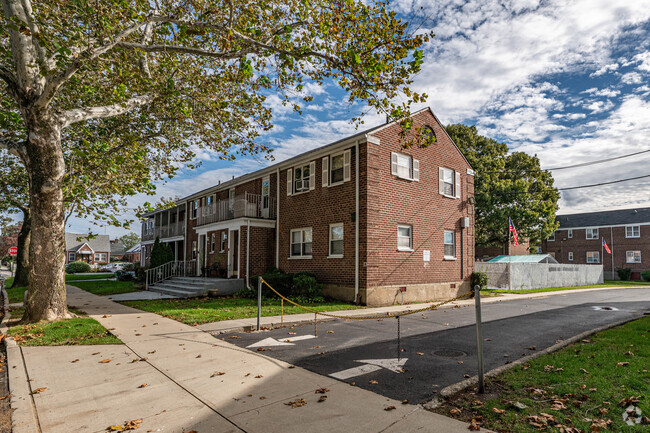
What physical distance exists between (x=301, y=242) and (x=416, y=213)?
18.0 ft

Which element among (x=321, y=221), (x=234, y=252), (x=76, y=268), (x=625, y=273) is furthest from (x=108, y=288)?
(x=625, y=273)

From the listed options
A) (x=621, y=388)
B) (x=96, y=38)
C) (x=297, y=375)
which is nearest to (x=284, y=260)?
(x=96, y=38)

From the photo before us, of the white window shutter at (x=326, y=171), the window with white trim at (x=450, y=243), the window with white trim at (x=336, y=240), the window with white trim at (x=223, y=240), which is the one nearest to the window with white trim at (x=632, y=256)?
the window with white trim at (x=450, y=243)

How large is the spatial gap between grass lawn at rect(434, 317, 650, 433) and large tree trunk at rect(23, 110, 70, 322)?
10.2m

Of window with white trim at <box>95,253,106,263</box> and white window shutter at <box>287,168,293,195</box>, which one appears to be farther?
window with white trim at <box>95,253,106,263</box>

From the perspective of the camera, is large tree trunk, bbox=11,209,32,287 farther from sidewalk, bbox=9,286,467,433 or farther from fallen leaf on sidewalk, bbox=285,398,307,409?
fallen leaf on sidewalk, bbox=285,398,307,409

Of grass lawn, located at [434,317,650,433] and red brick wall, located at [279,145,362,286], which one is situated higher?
red brick wall, located at [279,145,362,286]

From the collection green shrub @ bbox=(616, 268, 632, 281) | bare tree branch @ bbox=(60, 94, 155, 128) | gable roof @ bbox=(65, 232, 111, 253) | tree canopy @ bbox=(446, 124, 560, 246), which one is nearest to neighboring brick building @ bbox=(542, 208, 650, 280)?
green shrub @ bbox=(616, 268, 632, 281)

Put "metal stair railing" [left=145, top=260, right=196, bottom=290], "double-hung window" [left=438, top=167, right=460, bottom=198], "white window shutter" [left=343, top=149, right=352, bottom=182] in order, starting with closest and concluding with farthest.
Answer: "white window shutter" [left=343, top=149, right=352, bottom=182] → "double-hung window" [left=438, top=167, right=460, bottom=198] → "metal stair railing" [left=145, top=260, right=196, bottom=290]

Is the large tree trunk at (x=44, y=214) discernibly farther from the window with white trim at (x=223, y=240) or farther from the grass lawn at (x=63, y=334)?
the window with white trim at (x=223, y=240)

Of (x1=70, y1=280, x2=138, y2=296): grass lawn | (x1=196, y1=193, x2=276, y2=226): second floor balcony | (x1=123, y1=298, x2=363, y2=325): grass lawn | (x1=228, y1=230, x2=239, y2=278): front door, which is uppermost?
(x1=196, y1=193, x2=276, y2=226): second floor balcony

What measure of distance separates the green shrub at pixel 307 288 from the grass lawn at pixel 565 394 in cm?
1002

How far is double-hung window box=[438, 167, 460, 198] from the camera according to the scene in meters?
18.8

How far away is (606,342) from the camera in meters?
7.71
